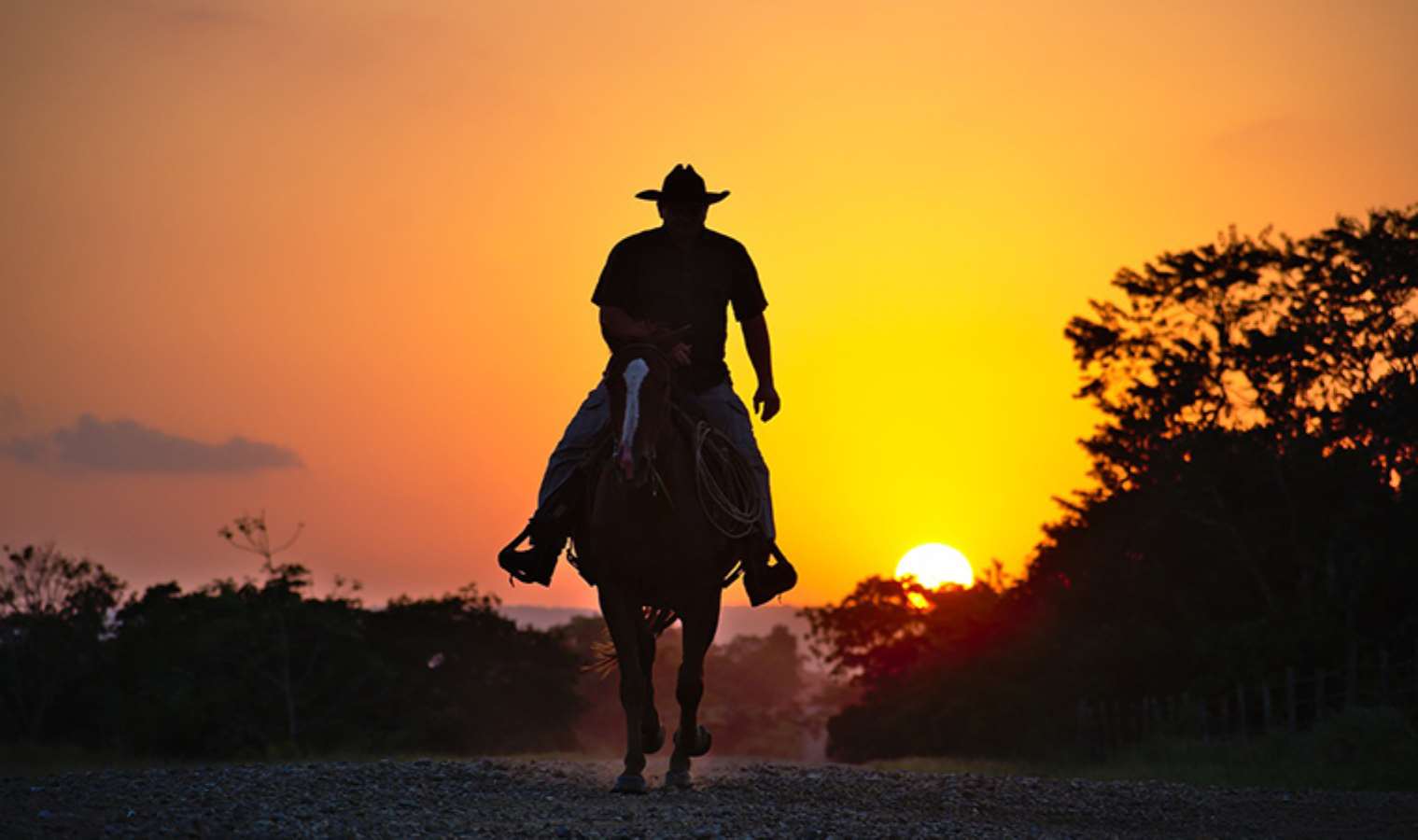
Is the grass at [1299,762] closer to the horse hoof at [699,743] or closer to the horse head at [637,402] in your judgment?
the horse hoof at [699,743]

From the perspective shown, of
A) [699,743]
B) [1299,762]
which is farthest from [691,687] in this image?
[1299,762]

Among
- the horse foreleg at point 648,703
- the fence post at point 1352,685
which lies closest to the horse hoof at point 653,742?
the horse foreleg at point 648,703

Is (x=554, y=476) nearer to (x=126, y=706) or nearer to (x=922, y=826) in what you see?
(x=922, y=826)

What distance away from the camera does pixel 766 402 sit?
1539 centimetres

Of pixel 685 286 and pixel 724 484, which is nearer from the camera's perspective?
pixel 724 484

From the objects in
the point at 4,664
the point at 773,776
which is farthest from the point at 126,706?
the point at 773,776

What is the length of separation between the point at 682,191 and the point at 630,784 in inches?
188

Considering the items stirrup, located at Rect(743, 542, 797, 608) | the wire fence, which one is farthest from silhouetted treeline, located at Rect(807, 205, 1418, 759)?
stirrup, located at Rect(743, 542, 797, 608)

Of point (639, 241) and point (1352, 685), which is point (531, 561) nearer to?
point (639, 241)

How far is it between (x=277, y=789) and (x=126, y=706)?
26.2 metres

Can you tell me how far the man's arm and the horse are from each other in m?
1.46

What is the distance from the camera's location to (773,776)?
17.2 metres

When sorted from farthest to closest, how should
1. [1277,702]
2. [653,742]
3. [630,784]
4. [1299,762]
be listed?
[1277,702], [1299,762], [653,742], [630,784]

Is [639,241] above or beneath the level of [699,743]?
above
